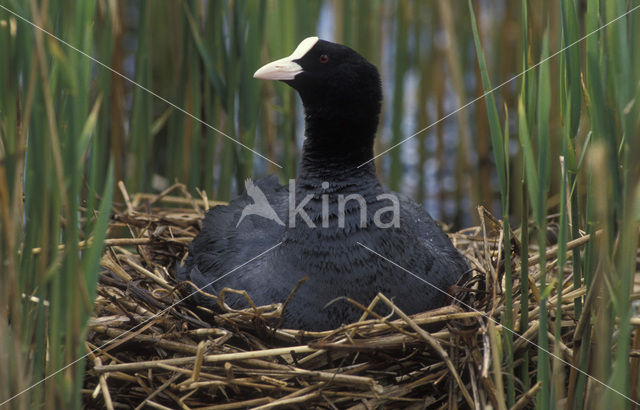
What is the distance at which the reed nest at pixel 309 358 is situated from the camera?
6.82ft

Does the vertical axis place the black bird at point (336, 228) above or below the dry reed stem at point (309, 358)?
above

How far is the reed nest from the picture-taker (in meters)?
2.08

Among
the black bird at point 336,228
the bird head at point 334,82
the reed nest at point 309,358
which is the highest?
the bird head at point 334,82

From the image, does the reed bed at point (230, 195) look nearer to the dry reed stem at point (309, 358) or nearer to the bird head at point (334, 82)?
the dry reed stem at point (309, 358)

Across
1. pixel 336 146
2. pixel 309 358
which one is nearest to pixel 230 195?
pixel 336 146

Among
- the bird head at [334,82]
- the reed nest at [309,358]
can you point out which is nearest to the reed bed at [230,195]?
the reed nest at [309,358]

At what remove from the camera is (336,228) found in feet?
7.82

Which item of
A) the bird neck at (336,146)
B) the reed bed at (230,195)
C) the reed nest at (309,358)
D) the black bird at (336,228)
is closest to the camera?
the reed bed at (230,195)

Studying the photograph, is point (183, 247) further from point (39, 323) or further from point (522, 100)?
point (522, 100)

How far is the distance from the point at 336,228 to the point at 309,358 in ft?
1.44

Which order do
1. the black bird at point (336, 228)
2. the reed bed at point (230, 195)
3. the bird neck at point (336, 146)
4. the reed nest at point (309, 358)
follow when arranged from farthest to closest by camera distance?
1. the bird neck at point (336, 146)
2. the black bird at point (336, 228)
3. the reed nest at point (309, 358)
4. the reed bed at point (230, 195)

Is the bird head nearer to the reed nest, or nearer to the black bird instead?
the black bird

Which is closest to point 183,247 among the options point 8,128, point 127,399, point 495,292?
point 127,399

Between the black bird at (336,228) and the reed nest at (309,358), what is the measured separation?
0.29 feet
